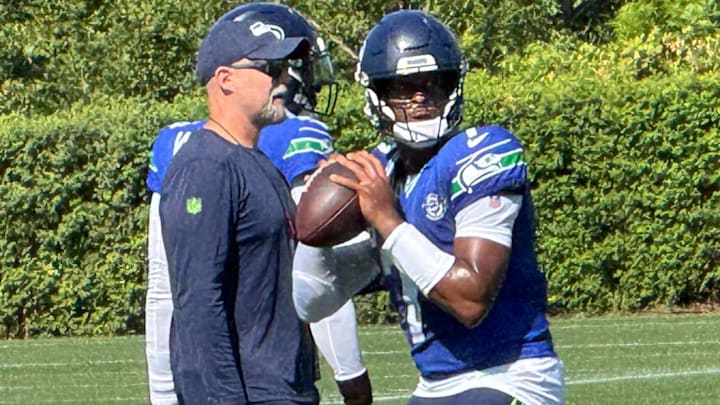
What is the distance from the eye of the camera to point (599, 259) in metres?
13.5

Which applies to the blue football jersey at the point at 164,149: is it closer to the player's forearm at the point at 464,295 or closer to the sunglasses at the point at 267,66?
the sunglasses at the point at 267,66

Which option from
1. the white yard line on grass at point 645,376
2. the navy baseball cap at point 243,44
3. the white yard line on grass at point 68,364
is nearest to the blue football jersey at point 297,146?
the navy baseball cap at point 243,44

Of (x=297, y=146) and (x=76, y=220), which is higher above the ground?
(x=297, y=146)

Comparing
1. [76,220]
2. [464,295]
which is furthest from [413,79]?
[76,220]

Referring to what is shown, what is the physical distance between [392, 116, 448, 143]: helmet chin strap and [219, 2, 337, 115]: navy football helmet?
1.57 ft

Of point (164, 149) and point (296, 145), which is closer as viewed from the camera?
point (296, 145)

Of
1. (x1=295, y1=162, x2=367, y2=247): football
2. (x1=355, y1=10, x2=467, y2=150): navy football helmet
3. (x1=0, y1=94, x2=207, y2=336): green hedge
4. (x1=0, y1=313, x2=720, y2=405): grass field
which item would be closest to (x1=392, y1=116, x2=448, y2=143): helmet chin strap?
(x1=355, y1=10, x2=467, y2=150): navy football helmet

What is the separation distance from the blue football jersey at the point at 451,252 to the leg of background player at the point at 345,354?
5.47 ft

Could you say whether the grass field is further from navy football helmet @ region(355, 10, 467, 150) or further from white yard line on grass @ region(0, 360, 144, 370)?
navy football helmet @ region(355, 10, 467, 150)

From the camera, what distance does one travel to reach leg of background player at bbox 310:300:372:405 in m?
5.36

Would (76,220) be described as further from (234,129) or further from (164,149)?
(234,129)

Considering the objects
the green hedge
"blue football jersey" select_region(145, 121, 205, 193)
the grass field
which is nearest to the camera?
"blue football jersey" select_region(145, 121, 205, 193)

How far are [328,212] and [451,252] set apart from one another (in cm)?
30

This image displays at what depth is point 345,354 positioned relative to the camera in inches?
212
